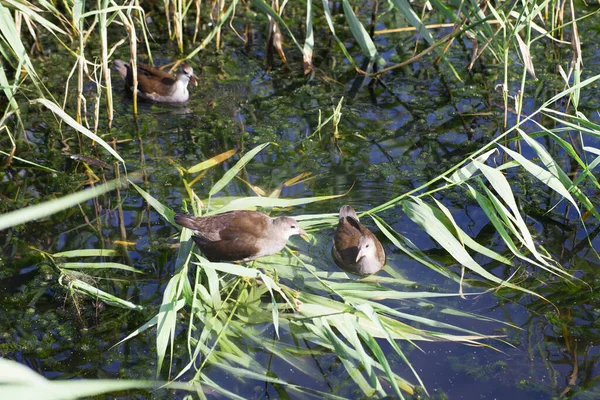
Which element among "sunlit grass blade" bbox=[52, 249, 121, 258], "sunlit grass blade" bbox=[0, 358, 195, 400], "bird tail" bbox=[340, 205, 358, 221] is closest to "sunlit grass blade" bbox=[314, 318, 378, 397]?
"bird tail" bbox=[340, 205, 358, 221]

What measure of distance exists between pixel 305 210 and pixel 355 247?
756 millimetres

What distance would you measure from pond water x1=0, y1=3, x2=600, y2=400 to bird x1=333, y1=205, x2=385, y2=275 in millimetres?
149

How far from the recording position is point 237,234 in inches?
178

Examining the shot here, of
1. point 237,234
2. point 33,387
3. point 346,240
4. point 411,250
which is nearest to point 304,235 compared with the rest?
point 346,240

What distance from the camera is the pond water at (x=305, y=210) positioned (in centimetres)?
395

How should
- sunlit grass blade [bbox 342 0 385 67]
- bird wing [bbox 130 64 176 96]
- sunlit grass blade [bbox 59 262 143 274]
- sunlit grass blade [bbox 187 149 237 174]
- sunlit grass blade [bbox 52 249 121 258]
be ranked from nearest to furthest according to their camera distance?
sunlit grass blade [bbox 59 262 143 274], sunlit grass blade [bbox 52 249 121 258], sunlit grass blade [bbox 187 149 237 174], sunlit grass blade [bbox 342 0 385 67], bird wing [bbox 130 64 176 96]

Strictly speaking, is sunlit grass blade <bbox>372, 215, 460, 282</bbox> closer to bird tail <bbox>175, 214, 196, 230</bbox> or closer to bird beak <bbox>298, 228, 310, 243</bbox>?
bird beak <bbox>298, 228, 310, 243</bbox>

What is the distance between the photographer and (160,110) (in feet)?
22.4

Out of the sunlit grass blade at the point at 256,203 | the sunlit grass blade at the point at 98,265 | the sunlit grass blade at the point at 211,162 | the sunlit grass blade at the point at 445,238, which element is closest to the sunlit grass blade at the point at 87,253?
the sunlit grass blade at the point at 98,265

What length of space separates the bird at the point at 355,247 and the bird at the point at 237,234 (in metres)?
0.36

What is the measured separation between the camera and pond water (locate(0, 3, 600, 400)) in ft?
13.0

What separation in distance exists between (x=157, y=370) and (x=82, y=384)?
2.02m

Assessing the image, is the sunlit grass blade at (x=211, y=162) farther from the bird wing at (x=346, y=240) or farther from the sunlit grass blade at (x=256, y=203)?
the bird wing at (x=346, y=240)

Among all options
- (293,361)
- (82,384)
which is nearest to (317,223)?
(293,361)
